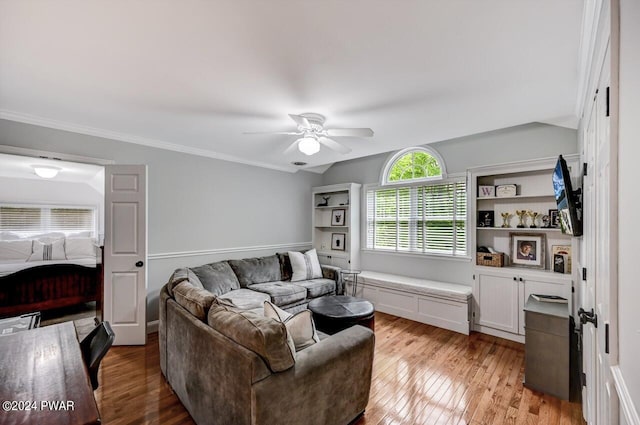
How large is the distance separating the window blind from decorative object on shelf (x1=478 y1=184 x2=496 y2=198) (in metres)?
0.29

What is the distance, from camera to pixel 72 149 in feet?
10.5

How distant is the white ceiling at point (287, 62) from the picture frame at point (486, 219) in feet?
3.90

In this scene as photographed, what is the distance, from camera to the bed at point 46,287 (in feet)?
13.1

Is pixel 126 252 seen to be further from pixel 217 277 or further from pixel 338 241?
pixel 338 241

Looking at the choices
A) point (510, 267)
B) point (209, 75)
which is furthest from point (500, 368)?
point (209, 75)

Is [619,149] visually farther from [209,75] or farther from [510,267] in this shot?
[510,267]

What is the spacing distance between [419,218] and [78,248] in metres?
6.70

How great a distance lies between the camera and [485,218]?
3.74m

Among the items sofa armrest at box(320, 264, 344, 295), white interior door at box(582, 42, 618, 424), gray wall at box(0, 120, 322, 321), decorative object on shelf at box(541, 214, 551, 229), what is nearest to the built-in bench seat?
sofa armrest at box(320, 264, 344, 295)

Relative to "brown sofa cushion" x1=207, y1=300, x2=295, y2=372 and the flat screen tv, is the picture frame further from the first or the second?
"brown sofa cushion" x1=207, y1=300, x2=295, y2=372

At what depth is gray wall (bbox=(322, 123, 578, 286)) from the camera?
341 centimetres

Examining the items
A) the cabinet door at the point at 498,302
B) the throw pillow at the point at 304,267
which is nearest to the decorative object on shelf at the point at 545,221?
the cabinet door at the point at 498,302

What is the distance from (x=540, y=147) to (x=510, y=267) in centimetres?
153

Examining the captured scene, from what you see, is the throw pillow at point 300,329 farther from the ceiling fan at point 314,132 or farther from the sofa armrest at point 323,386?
the ceiling fan at point 314,132
